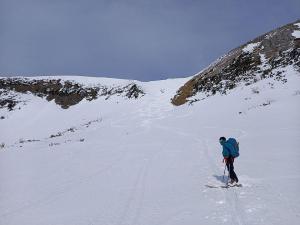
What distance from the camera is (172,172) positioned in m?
16.1

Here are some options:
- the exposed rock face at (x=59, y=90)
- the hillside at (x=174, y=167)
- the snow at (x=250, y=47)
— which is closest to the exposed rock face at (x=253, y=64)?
the snow at (x=250, y=47)

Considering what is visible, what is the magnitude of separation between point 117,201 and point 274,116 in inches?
799

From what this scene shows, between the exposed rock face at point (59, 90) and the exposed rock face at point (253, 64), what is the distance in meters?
9.69

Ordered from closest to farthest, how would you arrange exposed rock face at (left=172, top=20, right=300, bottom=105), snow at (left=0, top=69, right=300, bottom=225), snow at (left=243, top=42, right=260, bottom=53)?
1. snow at (left=0, top=69, right=300, bottom=225)
2. exposed rock face at (left=172, top=20, right=300, bottom=105)
3. snow at (left=243, top=42, right=260, bottom=53)

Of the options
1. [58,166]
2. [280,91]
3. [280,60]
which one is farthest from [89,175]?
[280,60]

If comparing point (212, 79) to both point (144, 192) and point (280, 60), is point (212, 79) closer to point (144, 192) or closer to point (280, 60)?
point (280, 60)

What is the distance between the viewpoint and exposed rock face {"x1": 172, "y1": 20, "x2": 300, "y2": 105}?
45656 millimetres

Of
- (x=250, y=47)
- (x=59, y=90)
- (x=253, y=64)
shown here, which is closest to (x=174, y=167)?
(x=253, y=64)

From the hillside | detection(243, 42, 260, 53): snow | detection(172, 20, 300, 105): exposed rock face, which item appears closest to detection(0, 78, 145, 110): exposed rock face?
detection(172, 20, 300, 105): exposed rock face

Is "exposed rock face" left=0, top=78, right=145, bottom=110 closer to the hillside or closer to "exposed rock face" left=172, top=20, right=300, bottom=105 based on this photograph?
"exposed rock face" left=172, top=20, right=300, bottom=105

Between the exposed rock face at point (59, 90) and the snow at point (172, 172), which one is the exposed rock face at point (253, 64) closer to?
the snow at point (172, 172)

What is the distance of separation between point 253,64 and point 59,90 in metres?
33.2

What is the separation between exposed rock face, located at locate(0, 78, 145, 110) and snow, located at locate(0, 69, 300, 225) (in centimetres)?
2241

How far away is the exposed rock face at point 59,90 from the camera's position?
205 ft
